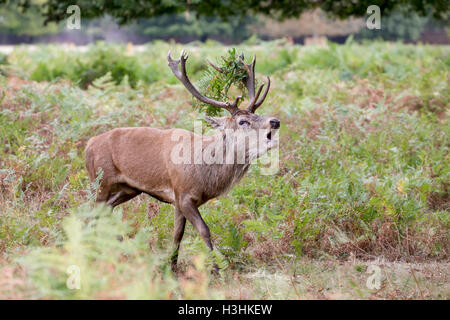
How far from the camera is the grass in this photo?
4.21 m

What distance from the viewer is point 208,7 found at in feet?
40.4

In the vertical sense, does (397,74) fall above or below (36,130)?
above

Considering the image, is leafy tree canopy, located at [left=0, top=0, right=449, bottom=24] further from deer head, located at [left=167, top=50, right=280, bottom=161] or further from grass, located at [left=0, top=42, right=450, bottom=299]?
deer head, located at [left=167, top=50, right=280, bottom=161]

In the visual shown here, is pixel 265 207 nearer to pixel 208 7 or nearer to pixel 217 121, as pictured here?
pixel 217 121

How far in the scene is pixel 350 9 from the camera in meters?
12.2

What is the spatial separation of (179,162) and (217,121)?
22.8 inches

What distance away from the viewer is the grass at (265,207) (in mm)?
4207

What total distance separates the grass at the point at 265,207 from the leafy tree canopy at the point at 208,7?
156 centimetres

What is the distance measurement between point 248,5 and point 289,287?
882 centimetres

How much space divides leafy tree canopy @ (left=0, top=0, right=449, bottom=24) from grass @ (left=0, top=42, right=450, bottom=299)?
156 centimetres

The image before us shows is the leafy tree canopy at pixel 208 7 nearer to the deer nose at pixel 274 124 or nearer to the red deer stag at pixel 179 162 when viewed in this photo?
the red deer stag at pixel 179 162

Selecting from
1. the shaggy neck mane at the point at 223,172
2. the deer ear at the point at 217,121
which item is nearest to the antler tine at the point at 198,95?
the deer ear at the point at 217,121
